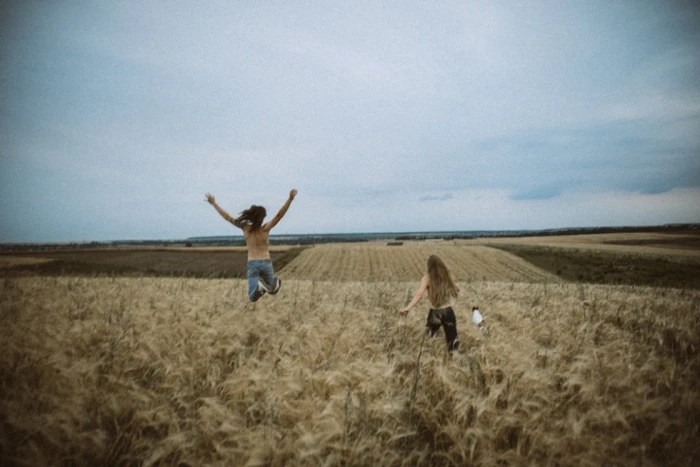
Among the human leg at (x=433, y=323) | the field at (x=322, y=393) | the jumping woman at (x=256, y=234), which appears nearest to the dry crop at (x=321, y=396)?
the field at (x=322, y=393)

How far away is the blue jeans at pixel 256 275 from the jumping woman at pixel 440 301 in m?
2.66

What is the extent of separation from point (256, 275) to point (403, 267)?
37.4m

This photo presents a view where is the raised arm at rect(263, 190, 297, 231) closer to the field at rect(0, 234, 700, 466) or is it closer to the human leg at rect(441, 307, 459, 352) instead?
the field at rect(0, 234, 700, 466)

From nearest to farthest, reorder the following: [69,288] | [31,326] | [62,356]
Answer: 1. [62,356]
2. [31,326]
3. [69,288]

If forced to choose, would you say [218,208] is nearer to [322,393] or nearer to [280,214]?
[280,214]

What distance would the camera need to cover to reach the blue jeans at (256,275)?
5.75 meters

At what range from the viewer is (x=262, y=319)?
4.66 metres

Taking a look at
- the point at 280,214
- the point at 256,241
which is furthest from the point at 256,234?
the point at 280,214

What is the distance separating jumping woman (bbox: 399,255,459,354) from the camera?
4477 millimetres

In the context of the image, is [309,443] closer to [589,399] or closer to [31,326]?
[589,399]

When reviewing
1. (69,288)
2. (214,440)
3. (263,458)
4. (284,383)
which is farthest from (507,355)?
(69,288)

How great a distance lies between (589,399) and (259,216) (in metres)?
5.20

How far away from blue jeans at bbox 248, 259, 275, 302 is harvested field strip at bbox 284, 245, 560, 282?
24719 mm

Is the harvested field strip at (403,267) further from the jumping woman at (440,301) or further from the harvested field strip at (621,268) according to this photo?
the jumping woman at (440,301)
